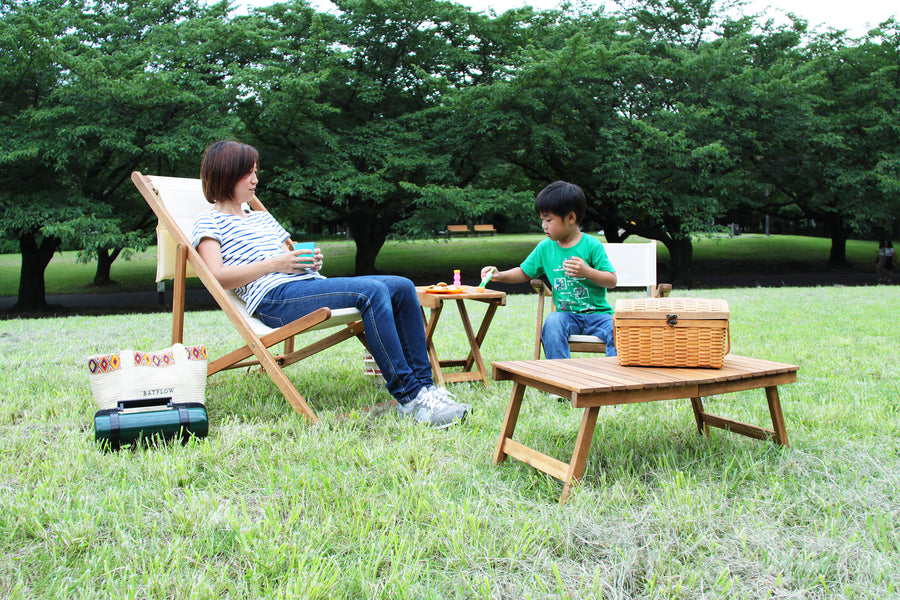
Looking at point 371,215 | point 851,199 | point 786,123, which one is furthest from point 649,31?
point 371,215

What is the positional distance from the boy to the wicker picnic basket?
871 mm

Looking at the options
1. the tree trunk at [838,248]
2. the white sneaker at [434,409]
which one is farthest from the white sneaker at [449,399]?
the tree trunk at [838,248]

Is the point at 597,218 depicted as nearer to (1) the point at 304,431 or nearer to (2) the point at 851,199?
(2) the point at 851,199

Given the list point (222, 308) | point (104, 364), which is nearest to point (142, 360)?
point (104, 364)

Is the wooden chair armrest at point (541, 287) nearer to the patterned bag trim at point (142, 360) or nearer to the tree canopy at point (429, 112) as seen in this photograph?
the patterned bag trim at point (142, 360)

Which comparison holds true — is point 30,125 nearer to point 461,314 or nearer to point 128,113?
point 128,113

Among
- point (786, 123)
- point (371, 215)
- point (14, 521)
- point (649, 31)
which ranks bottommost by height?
point (14, 521)

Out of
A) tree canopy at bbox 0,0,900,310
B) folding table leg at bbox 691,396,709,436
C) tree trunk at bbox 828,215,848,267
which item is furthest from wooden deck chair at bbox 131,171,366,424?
tree trunk at bbox 828,215,848,267

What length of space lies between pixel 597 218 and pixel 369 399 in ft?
57.2

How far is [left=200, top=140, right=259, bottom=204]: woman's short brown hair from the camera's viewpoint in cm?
323

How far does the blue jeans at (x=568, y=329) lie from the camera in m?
3.36

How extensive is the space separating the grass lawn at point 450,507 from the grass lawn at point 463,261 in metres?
17.2

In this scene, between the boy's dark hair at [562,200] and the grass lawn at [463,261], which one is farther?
the grass lawn at [463,261]

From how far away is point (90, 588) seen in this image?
1548mm
